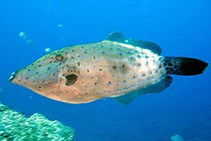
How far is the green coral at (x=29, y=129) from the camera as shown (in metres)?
2.61

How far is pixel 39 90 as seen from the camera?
1.81 m

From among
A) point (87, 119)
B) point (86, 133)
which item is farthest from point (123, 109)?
point (86, 133)

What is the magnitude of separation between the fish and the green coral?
4.12 ft

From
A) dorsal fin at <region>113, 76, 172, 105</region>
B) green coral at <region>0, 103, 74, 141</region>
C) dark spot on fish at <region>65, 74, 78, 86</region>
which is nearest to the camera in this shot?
dark spot on fish at <region>65, 74, 78, 86</region>

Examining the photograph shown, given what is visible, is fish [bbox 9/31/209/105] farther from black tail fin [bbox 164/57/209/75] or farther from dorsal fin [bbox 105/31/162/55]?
dorsal fin [bbox 105/31/162/55]

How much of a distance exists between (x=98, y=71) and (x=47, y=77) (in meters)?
0.56

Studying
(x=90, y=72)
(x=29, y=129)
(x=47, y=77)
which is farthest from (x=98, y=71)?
(x=29, y=129)

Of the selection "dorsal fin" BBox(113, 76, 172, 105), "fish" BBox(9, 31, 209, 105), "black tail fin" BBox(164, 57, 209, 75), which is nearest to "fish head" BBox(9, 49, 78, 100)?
"fish" BBox(9, 31, 209, 105)

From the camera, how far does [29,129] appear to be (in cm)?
290

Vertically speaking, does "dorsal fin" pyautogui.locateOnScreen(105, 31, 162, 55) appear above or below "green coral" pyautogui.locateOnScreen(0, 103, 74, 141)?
above

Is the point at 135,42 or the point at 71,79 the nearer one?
the point at 71,79

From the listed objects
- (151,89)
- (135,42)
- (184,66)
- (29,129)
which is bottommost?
(29,129)

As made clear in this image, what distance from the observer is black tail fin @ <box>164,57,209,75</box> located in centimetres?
189

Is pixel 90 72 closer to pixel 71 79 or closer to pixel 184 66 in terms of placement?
pixel 71 79
